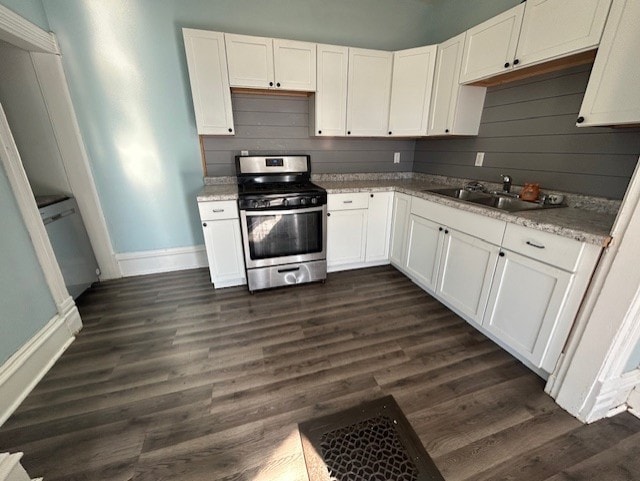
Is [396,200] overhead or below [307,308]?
overhead

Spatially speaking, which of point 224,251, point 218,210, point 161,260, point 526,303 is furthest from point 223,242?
point 526,303

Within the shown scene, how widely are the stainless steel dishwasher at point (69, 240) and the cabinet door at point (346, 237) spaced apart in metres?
2.35

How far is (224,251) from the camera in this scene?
253 centimetres

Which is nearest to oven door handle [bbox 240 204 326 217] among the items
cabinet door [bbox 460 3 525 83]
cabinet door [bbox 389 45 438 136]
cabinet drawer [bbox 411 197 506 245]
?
cabinet drawer [bbox 411 197 506 245]

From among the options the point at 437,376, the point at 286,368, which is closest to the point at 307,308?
the point at 286,368

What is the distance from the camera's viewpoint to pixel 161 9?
7.70 ft

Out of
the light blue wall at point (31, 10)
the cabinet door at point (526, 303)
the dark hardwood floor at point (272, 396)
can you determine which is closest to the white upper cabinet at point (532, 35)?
the cabinet door at point (526, 303)

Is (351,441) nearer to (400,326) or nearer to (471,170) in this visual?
(400,326)

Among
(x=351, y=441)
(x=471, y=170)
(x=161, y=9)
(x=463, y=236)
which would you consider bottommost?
(x=351, y=441)

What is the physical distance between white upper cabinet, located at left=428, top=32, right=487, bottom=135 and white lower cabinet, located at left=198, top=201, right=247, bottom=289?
2196mm

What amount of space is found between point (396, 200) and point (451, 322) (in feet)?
4.37

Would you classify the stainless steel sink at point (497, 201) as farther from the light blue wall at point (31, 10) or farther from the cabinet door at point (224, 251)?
the light blue wall at point (31, 10)

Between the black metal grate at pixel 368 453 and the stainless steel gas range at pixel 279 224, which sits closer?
the black metal grate at pixel 368 453

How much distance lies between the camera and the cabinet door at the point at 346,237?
2756mm
